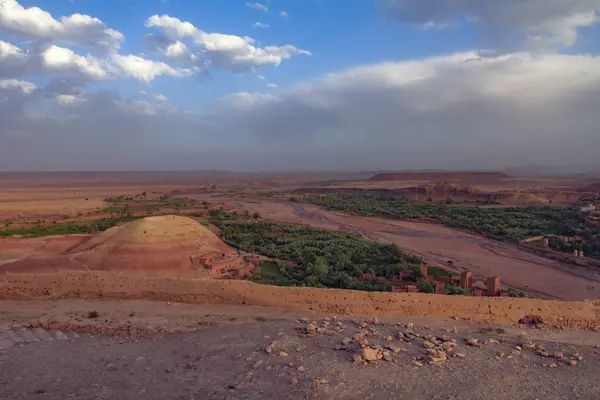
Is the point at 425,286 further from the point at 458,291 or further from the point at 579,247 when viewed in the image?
the point at 579,247

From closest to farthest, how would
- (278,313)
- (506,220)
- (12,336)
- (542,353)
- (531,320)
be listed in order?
(542,353), (12,336), (531,320), (278,313), (506,220)

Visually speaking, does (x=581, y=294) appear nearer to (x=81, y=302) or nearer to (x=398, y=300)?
(x=398, y=300)

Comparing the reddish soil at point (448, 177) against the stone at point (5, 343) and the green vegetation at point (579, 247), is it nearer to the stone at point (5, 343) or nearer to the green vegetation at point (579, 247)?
the green vegetation at point (579, 247)

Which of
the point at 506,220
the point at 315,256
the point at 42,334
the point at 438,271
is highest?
the point at 42,334

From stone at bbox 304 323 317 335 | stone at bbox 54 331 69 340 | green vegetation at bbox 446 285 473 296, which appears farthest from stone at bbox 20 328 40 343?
green vegetation at bbox 446 285 473 296

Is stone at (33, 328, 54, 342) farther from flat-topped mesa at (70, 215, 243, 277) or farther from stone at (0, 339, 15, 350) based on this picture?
flat-topped mesa at (70, 215, 243, 277)

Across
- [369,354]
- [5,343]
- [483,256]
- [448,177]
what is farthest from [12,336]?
[448,177]
